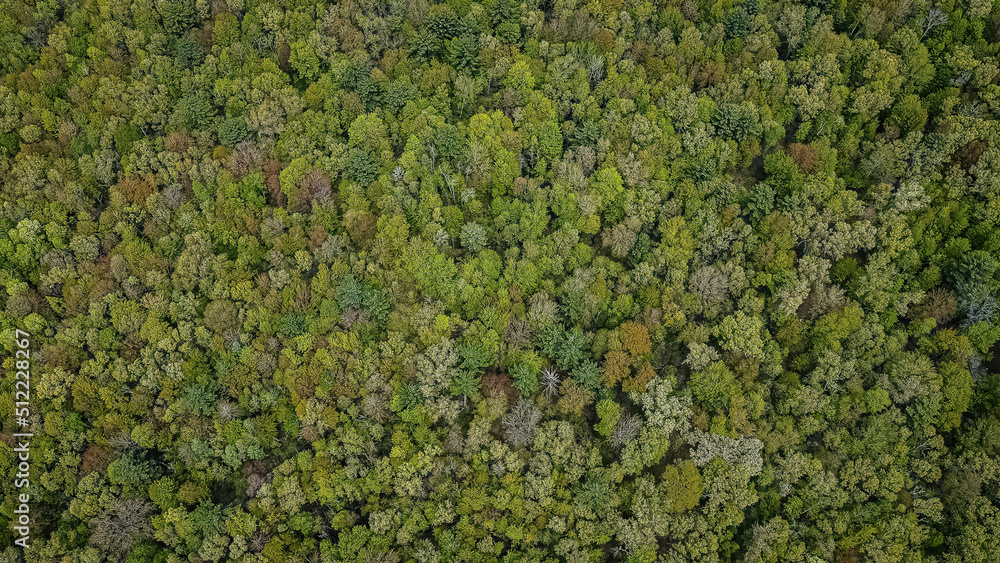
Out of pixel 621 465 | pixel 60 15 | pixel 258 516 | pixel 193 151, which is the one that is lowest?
pixel 258 516

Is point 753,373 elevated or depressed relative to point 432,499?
elevated

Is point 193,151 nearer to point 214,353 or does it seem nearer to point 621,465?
point 214,353

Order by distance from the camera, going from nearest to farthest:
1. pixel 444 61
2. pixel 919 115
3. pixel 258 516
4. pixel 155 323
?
1. pixel 258 516
2. pixel 155 323
3. pixel 919 115
4. pixel 444 61

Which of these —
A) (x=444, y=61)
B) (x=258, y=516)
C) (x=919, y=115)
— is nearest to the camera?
(x=258, y=516)

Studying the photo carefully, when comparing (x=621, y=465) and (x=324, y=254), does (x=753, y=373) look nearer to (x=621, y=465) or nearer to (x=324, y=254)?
(x=621, y=465)

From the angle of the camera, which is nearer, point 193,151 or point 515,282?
point 515,282

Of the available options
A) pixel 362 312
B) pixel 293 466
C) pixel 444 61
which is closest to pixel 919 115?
pixel 444 61
